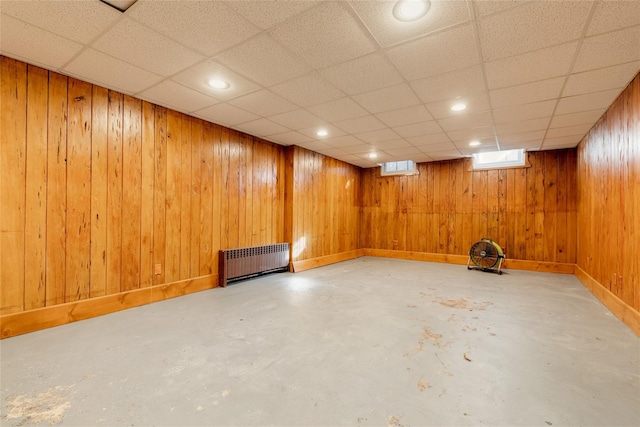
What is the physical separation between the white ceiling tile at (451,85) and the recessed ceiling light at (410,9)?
94cm

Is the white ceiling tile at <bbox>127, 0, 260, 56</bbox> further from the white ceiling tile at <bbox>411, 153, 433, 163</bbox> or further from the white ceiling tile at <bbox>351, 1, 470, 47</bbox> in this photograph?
the white ceiling tile at <bbox>411, 153, 433, 163</bbox>

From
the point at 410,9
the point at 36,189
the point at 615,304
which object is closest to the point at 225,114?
the point at 36,189

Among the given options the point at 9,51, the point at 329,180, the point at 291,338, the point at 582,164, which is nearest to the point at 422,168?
the point at 329,180

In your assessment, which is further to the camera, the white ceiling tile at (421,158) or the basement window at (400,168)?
the basement window at (400,168)

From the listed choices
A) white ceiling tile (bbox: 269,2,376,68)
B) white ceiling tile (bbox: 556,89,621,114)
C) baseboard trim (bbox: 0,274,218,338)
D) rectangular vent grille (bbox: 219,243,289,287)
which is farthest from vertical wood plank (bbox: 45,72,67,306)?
white ceiling tile (bbox: 556,89,621,114)

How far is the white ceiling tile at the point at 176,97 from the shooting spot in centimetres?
299

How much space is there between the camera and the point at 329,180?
21.3ft

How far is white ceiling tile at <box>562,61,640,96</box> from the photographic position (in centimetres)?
251

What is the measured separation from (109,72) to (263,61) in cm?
154

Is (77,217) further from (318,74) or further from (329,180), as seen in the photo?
(329,180)

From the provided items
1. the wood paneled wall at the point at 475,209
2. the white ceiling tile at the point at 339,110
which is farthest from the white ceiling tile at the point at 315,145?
the wood paneled wall at the point at 475,209

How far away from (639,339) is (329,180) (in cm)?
516

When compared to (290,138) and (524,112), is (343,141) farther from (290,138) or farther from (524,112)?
(524,112)

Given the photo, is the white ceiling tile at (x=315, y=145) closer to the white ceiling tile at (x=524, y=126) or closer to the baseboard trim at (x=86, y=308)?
the white ceiling tile at (x=524, y=126)
